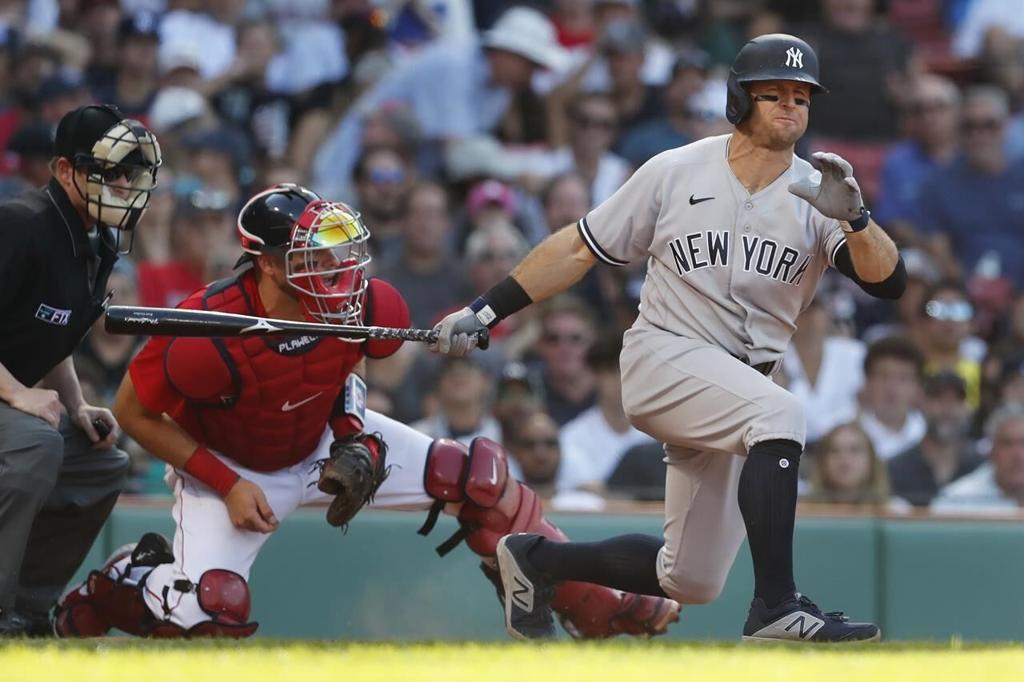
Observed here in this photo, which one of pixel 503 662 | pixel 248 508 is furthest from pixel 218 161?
pixel 503 662

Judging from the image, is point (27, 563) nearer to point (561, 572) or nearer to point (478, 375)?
point (561, 572)

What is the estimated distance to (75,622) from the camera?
5.75 meters

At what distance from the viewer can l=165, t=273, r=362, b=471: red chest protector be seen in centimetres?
538

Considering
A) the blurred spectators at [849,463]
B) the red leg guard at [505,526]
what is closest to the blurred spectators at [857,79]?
the blurred spectators at [849,463]

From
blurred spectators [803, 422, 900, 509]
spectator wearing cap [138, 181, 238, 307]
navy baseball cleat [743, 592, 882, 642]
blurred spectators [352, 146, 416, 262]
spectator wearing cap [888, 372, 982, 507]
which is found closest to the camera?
navy baseball cleat [743, 592, 882, 642]

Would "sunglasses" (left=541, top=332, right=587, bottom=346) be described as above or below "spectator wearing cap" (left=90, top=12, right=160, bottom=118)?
below

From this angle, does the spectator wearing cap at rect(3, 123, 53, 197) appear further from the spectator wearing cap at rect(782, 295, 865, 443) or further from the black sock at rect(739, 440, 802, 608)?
the black sock at rect(739, 440, 802, 608)

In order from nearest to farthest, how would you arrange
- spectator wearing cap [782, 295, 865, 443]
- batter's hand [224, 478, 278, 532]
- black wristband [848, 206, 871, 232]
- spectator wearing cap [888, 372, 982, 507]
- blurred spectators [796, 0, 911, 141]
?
black wristband [848, 206, 871, 232]
batter's hand [224, 478, 278, 532]
spectator wearing cap [888, 372, 982, 507]
spectator wearing cap [782, 295, 865, 443]
blurred spectators [796, 0, 911, 141]

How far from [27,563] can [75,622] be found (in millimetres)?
303

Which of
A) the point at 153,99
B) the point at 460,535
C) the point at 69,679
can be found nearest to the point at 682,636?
the point at 460,535

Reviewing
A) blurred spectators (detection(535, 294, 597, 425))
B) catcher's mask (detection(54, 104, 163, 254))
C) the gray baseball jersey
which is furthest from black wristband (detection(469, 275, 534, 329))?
blurred spectators (detection(535, 294, 597, 425))

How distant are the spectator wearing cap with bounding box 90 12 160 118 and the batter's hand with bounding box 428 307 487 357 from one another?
5406mm

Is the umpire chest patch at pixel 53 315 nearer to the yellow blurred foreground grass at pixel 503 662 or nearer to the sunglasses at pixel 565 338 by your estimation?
the yellow blurred foreground grass at pixel 503 662

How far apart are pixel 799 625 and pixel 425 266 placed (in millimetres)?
5048
